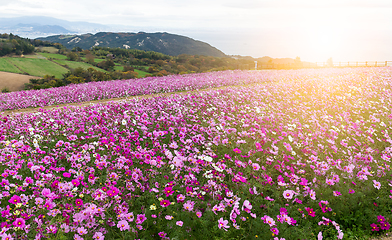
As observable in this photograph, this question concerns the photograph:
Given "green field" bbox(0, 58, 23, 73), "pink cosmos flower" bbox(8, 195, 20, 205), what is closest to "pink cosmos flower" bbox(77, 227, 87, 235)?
"pink cosmos flower" bbox(8, 195, 20, 205)

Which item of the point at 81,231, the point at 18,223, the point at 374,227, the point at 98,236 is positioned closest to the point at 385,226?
the point at 374,227

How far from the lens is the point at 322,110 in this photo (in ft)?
25.9

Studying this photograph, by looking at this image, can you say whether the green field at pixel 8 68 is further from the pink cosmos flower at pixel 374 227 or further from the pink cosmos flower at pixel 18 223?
the pink cosmos flower at pixel 374 227

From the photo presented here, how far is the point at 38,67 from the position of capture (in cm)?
5341

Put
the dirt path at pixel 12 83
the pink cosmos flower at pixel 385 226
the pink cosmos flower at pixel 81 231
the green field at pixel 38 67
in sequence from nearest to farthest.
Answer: the pink cosmos flower at pixel 81 231, the pink cosmos flower at pixel 385 226, the dirt path at pixel 12 83, the green field at pixel 38 67

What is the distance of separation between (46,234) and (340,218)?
183 inches

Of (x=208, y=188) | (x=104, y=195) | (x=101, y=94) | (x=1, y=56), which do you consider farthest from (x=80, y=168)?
(x=1, y=56)

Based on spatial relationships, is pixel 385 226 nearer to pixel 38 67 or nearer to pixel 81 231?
pixel 81 231

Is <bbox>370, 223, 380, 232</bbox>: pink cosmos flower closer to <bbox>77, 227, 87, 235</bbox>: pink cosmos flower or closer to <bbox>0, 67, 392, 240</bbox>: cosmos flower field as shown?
<bbox>0, 67, 392, 240</bbox>: cosmos flower field

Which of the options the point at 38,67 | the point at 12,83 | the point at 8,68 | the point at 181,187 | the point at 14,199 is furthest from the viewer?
A: the point at 38,67

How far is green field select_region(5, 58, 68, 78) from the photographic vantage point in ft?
161

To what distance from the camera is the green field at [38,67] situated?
161 ft

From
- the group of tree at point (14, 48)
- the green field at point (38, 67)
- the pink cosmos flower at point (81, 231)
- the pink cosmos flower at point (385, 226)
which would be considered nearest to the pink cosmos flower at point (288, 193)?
the pink cosmos flower at point (385, 226)

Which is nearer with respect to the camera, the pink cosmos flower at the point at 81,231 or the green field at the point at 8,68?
the pink cosmos flower at the point at 81,231
